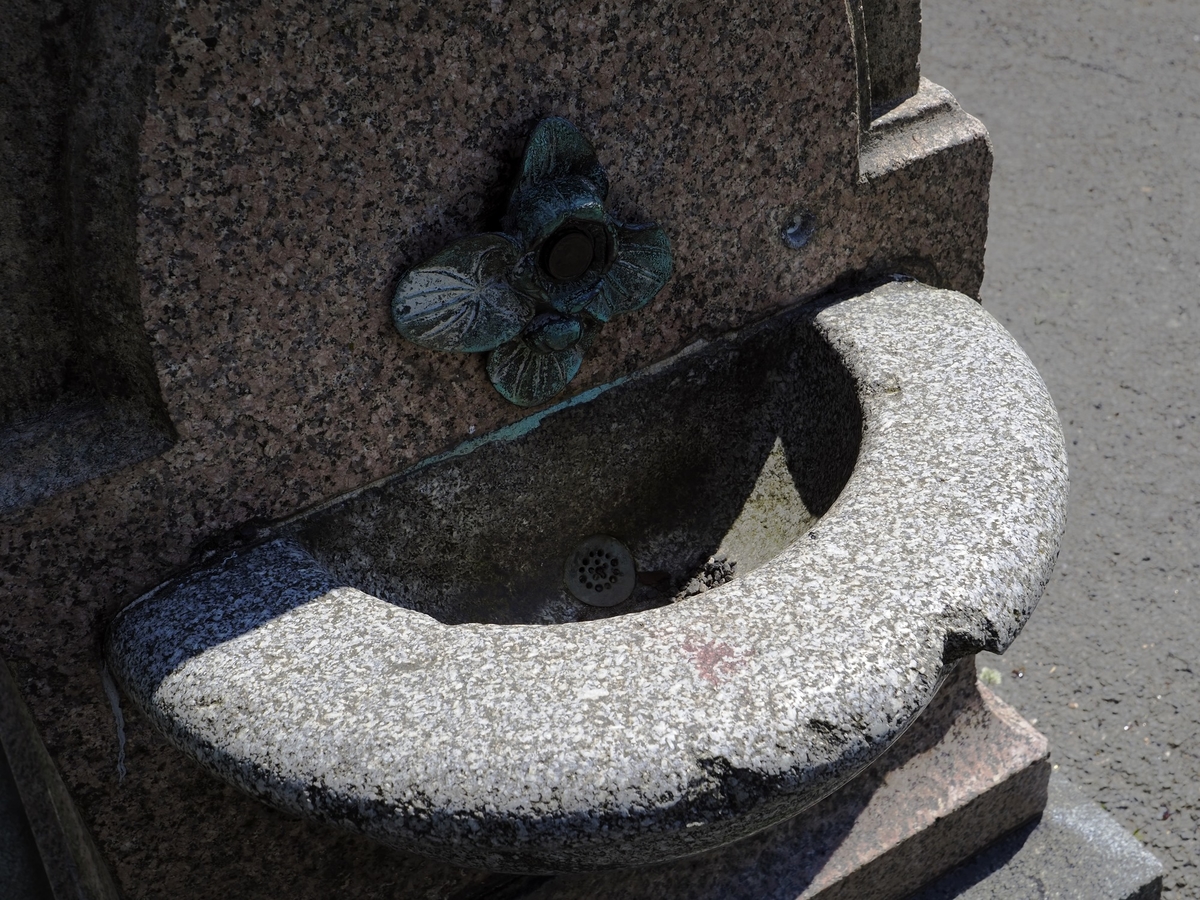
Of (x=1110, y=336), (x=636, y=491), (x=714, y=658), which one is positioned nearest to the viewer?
(x=714, y=658)

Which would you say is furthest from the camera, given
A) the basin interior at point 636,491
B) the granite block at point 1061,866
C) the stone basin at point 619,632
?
the granite block at point 1061,866

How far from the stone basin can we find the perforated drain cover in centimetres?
14

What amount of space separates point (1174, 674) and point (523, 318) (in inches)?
85.4

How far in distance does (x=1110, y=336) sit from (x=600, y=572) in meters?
2.57

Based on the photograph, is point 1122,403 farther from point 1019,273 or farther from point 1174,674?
point 1174,674

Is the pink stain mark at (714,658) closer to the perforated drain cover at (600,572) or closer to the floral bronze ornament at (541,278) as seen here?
the floral bronze ornament at (541,278)

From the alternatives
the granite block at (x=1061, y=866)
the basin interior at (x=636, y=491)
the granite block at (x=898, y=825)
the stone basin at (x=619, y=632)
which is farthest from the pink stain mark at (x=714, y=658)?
the granite block at (x=1061, y=866)

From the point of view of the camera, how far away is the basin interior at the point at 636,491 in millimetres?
1991

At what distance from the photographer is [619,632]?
155 cm

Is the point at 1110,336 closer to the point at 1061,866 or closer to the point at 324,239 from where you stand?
the point at 1061,866

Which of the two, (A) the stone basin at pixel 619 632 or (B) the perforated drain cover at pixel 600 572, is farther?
(B) the perforated drain cover at pixel 600 572

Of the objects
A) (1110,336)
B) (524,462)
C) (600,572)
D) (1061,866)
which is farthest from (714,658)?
Answer: (1110,336)

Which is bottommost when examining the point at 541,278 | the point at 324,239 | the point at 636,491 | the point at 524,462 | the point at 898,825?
the point at 898,825

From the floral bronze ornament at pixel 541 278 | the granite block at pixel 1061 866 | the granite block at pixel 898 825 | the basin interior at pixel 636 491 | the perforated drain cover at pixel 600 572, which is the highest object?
the floral bronze ornament at pixel 541 278
